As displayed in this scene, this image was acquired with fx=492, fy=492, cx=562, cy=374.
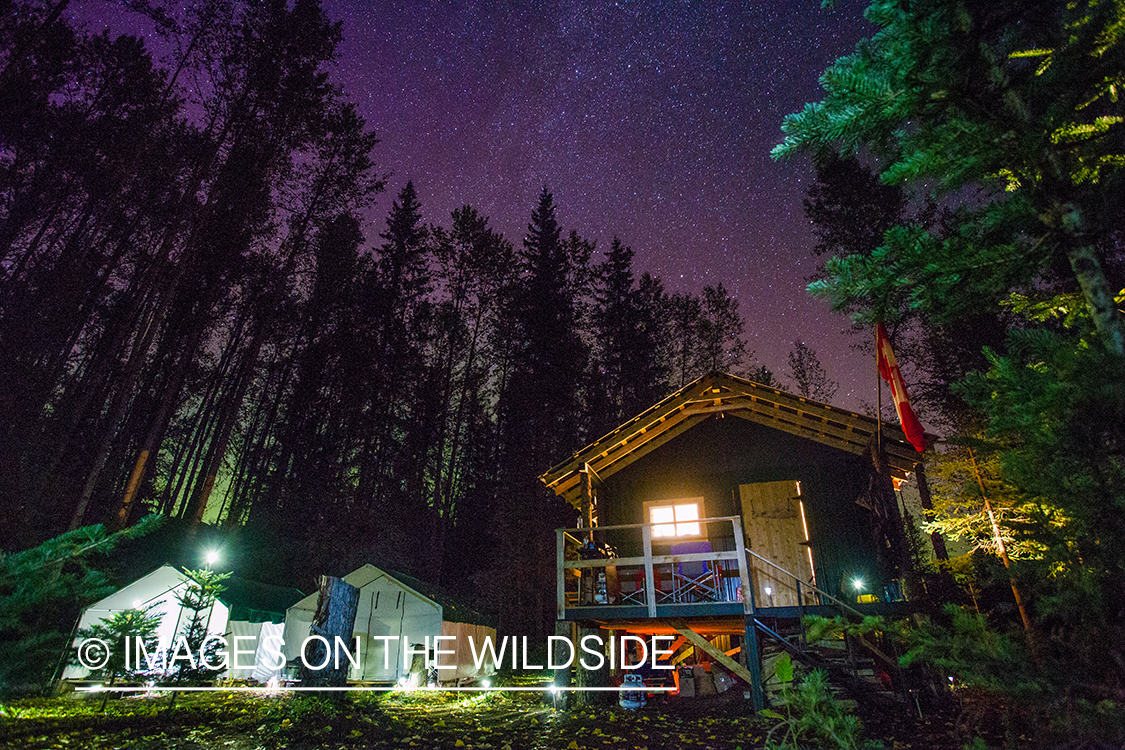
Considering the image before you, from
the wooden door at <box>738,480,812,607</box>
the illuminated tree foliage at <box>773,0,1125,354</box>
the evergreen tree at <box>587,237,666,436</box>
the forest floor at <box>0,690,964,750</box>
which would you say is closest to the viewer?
the illuminated tree foliage at <box>773,0,1125,354</box>

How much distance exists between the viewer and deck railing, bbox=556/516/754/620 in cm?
969

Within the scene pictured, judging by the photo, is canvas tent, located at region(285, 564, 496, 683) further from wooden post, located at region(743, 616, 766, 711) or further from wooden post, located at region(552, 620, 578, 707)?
wooden post, located at region(743, 616, 766, 711)

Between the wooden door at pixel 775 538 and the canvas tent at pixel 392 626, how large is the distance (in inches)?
416

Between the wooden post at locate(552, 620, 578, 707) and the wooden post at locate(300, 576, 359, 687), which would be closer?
the wooden post at locate(300, 576, 359, 687)

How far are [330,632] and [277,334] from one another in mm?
24951

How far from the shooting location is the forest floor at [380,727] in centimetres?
722

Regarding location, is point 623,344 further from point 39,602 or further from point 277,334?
point 39,602

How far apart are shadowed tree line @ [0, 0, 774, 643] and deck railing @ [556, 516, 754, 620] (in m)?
13.3

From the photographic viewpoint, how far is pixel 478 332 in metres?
33.1

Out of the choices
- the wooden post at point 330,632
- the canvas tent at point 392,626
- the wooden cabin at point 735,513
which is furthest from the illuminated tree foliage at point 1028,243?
the canvas tent at point 392,626

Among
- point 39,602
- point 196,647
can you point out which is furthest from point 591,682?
point 39,602

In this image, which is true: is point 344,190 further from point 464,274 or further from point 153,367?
point 153,367

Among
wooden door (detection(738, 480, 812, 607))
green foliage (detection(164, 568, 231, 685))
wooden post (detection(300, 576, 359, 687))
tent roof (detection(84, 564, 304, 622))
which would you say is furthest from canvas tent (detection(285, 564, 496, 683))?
wooden door (detection(738, 480, 812, 607))

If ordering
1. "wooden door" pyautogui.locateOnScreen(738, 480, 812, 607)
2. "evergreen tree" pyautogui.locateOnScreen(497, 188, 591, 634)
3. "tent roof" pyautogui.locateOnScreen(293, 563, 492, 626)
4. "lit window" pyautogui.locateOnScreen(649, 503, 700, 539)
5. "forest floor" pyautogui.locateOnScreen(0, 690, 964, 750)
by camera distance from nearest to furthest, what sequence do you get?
"forest floor" pyautogui.locateOnScreen(0, 690, 964, 750)
"wooden door" pyautogui.locateOnScreen(738, 480, 812, 607)
"lit window" pyautogui.locateOnScreen(649, 503, 700, 539)
"tent roof" pyautogui.locateOnScreen(293, 563, 492, 626)
"evergreen tree" pyautogui.locateOnScreen(497, 188, 591, 634)
